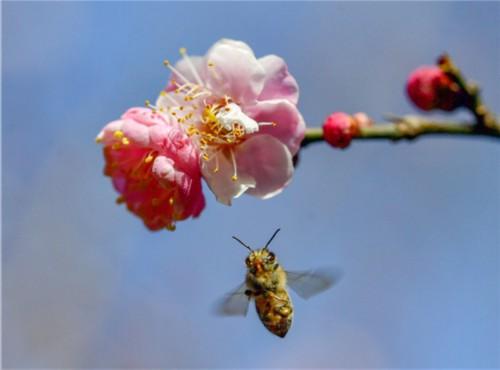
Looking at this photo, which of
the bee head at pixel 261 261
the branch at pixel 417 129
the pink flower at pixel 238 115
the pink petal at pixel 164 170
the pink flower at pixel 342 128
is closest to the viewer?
the branch at pixel 417 129

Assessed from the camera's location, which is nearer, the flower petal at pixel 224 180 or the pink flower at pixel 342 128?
the pink flower at pixel 342 128

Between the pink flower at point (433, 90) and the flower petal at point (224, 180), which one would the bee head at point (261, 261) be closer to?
the flower petal at point (224, 180)

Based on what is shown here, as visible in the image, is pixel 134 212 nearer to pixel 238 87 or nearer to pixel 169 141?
pixel 169 141

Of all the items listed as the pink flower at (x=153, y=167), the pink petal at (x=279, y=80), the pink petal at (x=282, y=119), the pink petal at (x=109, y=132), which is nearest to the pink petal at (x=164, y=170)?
the pink flower at (x=153, y=167)

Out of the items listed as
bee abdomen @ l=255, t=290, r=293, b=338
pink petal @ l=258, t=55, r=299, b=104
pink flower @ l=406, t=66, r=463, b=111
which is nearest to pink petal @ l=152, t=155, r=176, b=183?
pink petal @ l=258, t=55, r=299, b=104

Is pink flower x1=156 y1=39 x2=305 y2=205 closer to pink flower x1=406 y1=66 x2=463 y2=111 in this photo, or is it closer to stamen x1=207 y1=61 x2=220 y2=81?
stamen x1=207 y1=61 x2=220 y2=81

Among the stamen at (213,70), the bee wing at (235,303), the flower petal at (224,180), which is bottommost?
the bee wing at (235,303)
